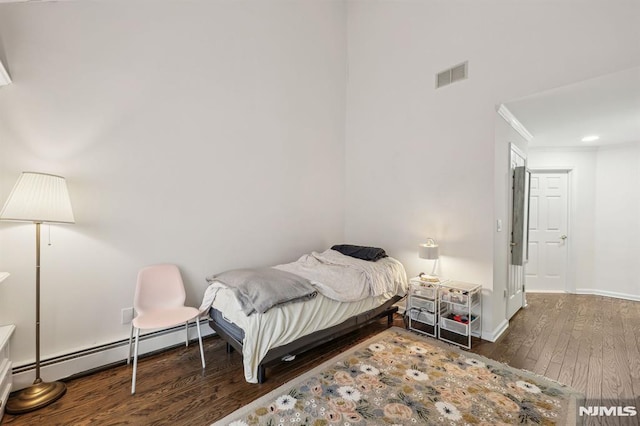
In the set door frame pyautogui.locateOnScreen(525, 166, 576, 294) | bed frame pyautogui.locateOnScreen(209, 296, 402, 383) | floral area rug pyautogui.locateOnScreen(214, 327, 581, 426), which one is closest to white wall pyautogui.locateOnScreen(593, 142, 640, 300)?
door frame pyautogui.locateOnScreen(525, 166, 576, 294)

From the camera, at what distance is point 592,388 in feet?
6.56

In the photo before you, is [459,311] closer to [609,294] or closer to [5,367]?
[609,294]

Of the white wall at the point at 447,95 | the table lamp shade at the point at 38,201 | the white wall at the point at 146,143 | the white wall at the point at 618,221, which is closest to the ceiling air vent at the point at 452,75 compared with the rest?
the white wall at the point at 447,95

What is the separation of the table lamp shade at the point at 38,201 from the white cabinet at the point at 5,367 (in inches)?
30.6

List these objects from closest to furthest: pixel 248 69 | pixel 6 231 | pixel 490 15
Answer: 1. pixel 6 231
2. pixel 490 15
3. pixel 248 69

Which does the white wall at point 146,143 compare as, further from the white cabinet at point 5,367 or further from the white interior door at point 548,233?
the white interior door at point 548,233

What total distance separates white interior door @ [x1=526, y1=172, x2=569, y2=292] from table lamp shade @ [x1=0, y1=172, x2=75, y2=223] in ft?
19.3

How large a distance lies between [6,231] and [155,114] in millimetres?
1379

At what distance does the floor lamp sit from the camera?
1725mm

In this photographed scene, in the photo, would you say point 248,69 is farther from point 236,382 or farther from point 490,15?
point 236,382

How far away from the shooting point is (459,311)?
291 centimetres

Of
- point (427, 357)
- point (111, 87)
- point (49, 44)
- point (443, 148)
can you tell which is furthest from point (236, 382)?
point (443, 148)

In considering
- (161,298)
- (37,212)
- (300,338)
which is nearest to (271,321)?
(300,338)

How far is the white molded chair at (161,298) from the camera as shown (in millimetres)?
2172
